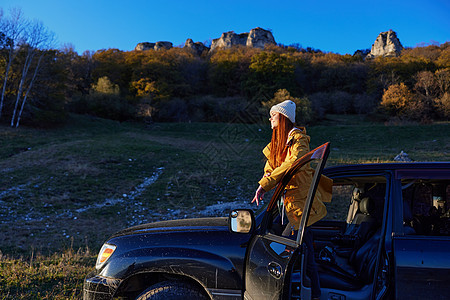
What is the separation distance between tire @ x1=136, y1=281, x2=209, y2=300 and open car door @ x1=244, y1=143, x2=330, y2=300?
38cm

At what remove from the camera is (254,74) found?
Result: 54.4m

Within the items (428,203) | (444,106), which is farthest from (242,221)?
(444,106)

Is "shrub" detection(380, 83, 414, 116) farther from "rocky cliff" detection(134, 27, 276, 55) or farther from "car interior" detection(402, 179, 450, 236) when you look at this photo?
"rocky cliff" detection(134, 27, 276, 55)

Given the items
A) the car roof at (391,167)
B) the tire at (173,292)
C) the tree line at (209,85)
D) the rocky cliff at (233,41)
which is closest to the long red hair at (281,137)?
the car roof at (391,167)

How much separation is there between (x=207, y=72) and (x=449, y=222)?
2513 inches

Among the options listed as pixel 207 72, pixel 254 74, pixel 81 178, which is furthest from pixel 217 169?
pixel 207 72

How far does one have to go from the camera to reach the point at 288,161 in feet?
→ 8.36

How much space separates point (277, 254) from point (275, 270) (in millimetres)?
100

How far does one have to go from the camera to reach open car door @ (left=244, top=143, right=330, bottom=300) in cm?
204

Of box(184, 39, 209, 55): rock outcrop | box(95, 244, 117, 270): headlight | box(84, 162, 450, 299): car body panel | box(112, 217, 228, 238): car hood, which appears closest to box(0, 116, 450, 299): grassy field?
box(95, 244, 117, 270): headlight

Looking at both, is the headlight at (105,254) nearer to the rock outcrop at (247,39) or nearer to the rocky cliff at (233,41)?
the rock outcrop at (247,39)

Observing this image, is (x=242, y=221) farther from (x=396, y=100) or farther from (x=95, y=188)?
(x=396, y=100)

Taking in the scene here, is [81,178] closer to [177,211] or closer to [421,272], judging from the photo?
[177,211]

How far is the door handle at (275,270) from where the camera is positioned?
2.09m
